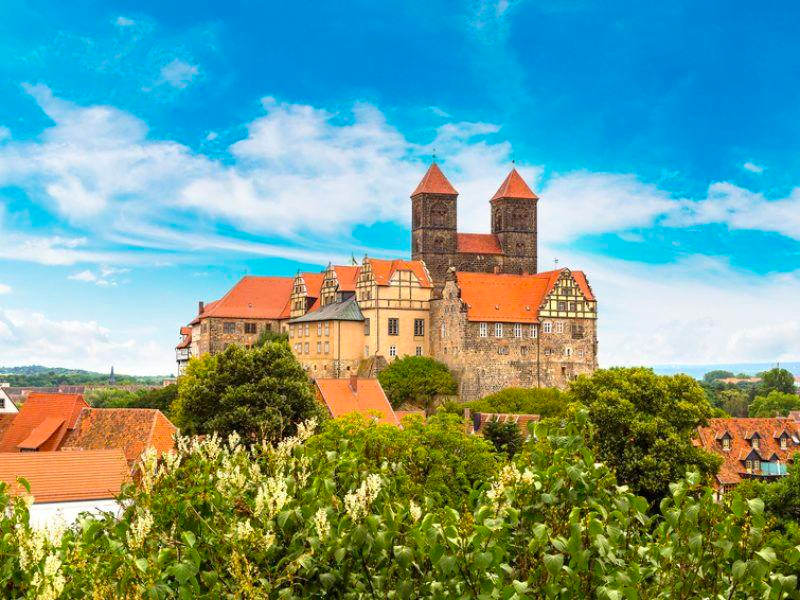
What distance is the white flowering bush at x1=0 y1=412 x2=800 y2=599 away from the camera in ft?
27.5

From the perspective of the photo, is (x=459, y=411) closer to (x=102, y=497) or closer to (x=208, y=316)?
(x=208, y=316)

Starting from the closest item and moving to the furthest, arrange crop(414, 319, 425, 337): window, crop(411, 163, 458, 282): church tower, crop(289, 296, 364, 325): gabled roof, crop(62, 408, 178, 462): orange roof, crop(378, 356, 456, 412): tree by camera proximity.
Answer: crop(62, 408, 178, 462): orange roof < crop(378, 356, 456, 412): tree < crop(289, 296, 364, 325): gabled roof < crop(414, 319, 425, 337): window < crop(411, 163, 458, 282): church tower

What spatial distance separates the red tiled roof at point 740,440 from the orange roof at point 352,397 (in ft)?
59.7

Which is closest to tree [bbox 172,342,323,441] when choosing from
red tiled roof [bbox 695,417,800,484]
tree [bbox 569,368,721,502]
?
tree [bbox 569,368,721,502]

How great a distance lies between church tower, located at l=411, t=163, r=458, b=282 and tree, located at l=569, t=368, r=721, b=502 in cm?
5494

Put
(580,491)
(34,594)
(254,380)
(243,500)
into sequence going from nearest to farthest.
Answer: (34,594), (580,491), (243,500), (254,380)

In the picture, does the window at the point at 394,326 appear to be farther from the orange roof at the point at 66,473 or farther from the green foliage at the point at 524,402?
the orange roof at the point at 66,473

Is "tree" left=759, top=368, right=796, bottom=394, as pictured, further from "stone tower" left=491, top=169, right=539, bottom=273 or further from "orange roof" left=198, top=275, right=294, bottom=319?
"orange roof" left=198, top=275, right=294, bottom=319

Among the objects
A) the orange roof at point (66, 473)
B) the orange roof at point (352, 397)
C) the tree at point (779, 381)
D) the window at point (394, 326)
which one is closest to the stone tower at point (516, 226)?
the window at point (394, 326)

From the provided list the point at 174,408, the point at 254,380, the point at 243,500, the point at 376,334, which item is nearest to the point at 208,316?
the point at 376,334

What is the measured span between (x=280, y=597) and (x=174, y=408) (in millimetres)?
62164

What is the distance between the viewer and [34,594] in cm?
857

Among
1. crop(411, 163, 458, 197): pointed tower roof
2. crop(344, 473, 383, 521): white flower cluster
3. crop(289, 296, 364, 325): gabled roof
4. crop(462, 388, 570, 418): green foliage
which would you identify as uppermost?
crop(411, 163, 458, 197): pointed tower roof

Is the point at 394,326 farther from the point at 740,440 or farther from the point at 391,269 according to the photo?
the point at 740,440
